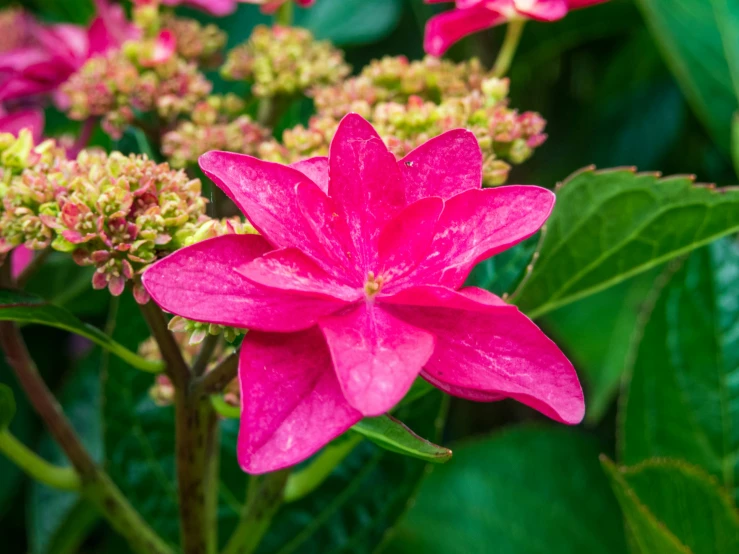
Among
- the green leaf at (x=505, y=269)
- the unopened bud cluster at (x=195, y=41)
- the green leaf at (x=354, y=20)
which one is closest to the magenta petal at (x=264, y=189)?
the green leaf at (x=505, y=269)

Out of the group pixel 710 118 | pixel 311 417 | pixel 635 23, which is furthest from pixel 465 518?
pixel 635 23

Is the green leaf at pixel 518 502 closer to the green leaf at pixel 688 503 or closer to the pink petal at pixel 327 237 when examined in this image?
the green leaf at pixel 688 503

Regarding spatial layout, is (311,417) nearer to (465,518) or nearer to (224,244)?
(224,244)

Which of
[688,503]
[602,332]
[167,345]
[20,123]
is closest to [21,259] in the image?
[20,123]

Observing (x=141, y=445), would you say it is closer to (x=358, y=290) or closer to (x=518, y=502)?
(x=358, y=290)

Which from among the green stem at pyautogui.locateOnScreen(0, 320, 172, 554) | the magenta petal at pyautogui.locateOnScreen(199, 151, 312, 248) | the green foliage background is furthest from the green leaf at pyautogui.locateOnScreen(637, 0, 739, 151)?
the green stem at pyautogui.locateOnScreen(0, 320, 172, 554)

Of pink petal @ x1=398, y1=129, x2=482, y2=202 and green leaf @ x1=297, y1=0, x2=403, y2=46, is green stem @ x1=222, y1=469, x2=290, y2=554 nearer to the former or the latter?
pink petal @ x1=398, y1=129, x2=482, y2=202
